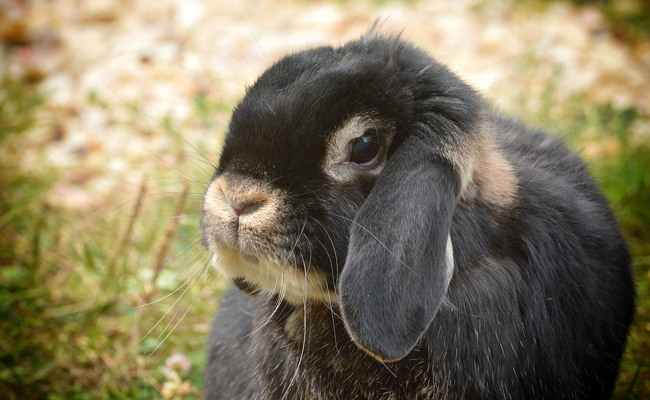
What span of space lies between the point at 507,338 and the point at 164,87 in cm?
454

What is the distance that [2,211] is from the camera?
440cm

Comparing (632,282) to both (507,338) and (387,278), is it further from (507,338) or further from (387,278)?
(387,278)

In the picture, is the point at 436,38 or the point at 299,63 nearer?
the point at 299,63

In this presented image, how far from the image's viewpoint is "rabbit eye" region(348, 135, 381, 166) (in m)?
2.08

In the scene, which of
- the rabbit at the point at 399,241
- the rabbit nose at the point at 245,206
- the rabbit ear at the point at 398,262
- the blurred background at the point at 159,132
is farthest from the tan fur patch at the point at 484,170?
the rabbit nose at the point at 245,206

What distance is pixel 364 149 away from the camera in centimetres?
209

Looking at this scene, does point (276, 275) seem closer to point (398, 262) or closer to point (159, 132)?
point (398, 262)

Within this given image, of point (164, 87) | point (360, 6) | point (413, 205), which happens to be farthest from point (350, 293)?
point (360, 6)

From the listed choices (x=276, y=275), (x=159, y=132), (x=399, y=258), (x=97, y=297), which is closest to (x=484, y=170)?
(x=399, y=258)

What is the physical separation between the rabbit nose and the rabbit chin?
0.14 m

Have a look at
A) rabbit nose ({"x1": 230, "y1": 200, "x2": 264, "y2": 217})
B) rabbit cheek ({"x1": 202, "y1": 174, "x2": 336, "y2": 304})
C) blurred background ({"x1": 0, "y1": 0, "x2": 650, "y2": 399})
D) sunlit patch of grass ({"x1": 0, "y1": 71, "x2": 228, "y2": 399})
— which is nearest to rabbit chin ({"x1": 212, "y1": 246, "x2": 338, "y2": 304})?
rabbit cheek ({"x1": 202, "y1": 174, "x2": 336, "y2": 304})

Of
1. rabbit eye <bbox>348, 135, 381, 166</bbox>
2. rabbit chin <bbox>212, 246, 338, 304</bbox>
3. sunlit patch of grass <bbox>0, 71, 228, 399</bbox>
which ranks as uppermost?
rabbit eye <bbox>348, 135, 381, 166</bbox>

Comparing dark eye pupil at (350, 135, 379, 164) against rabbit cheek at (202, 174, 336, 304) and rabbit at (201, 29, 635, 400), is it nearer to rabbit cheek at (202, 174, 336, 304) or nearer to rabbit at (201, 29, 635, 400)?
rabbit at (201, 29, 635, 400)

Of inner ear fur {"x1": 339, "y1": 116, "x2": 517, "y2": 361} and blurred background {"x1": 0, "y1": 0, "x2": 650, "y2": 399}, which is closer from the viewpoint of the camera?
inner ear fur {"x1": 339, "y1": 116, "x2": 517, "y2": 361}
